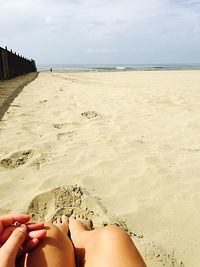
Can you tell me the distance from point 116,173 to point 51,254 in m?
1.60

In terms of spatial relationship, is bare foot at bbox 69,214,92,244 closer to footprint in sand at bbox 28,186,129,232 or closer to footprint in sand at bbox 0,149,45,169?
footprint in sand at bbox 28,186,129,232

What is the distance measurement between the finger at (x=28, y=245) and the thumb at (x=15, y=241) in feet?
0.11

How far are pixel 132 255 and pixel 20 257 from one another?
51 centimetres

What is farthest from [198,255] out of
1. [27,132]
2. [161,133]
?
[27,132]

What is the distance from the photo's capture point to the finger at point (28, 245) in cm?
144

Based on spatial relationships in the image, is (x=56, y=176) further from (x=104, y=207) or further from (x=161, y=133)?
(x=161, y=133)

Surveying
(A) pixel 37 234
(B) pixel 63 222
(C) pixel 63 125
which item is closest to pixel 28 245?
(A) pixel 37 234

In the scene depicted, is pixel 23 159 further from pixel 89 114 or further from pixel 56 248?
pixel 89 114

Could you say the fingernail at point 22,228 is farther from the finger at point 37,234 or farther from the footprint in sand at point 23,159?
the footprint in sand at point 23,159

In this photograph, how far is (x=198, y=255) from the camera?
6.26ft

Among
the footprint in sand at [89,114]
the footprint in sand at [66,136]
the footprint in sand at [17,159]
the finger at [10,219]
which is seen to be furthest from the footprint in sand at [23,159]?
the footprint in sand at [89,114]

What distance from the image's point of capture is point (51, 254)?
1398 millimetres

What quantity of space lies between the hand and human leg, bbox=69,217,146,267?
0.23 metres

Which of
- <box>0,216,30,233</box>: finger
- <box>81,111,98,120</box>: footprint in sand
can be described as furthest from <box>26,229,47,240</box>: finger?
<box>81,111,98,120</box>: footprint in sand
